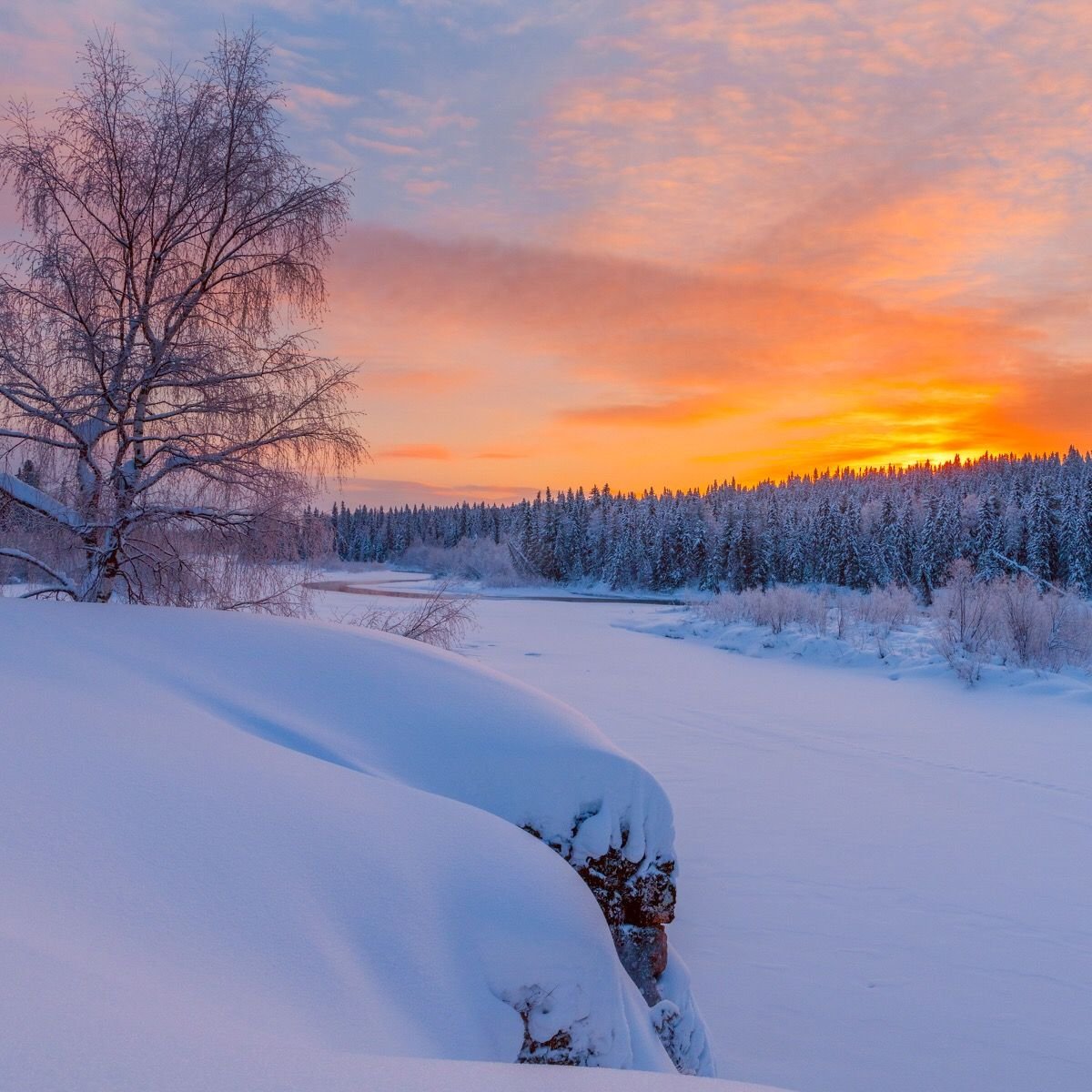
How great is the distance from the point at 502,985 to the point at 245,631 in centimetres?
271

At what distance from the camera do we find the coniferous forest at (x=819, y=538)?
58312 mm

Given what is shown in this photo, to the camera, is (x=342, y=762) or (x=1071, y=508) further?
(x=1071, y=508)

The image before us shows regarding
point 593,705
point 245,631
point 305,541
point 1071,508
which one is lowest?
point 593,705

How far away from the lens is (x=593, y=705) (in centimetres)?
1362

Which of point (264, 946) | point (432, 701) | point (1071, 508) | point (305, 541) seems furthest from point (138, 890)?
point (1071, 508)

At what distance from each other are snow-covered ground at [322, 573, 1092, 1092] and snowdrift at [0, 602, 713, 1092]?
1.35 meters

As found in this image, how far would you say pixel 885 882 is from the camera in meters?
6.39

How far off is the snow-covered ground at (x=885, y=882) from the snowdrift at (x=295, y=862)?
53.1 inches

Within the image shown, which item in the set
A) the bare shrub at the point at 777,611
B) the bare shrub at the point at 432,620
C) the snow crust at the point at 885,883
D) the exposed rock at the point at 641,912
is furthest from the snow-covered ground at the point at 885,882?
the bare shrub at the point at 777,611

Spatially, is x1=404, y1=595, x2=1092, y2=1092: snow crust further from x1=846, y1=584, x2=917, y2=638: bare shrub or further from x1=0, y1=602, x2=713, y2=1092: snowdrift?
x1=846, y1=584, x2=917, y2=638: bare shrub

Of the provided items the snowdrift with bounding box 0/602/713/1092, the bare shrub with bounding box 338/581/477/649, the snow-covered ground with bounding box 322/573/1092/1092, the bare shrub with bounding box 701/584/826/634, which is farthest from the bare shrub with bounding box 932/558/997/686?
the snowdrift with bounding box 0/602/713/1092

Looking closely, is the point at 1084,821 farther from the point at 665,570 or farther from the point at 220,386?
the point at 665,570

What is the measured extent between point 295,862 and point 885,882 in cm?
594

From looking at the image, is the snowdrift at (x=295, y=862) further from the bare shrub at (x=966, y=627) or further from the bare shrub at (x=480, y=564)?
the bare shrub at (x=480, y=564)
